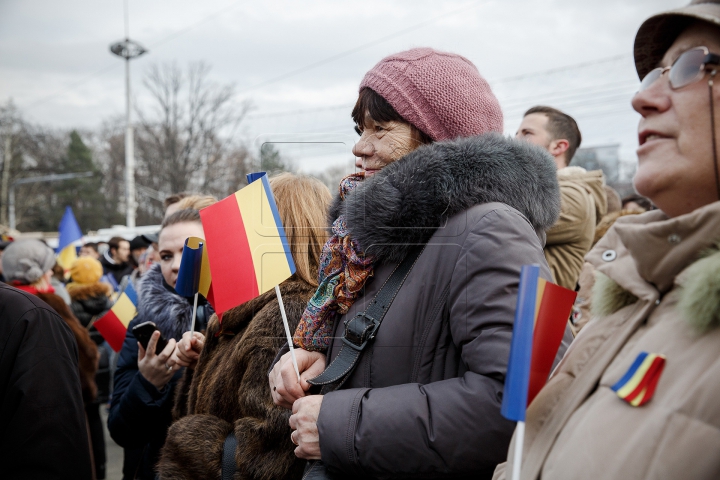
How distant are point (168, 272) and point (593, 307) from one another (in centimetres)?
239

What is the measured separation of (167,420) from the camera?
2.87 metres

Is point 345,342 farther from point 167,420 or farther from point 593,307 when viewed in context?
point 167,420

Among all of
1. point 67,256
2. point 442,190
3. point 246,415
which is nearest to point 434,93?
point 442,190

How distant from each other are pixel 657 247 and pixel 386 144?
36.8 inches

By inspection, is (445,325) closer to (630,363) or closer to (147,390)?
(630,363)

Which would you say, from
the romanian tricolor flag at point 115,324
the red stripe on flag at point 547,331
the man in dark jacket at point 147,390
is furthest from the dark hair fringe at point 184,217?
the red stripe on flag at point 547,331

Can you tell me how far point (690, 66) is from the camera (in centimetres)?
103

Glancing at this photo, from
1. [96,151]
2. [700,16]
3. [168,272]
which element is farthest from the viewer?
[96,151]

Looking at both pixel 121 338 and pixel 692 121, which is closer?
pixel 692 121

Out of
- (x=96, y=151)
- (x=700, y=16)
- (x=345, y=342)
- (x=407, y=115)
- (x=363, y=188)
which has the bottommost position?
(x=96, y=151)

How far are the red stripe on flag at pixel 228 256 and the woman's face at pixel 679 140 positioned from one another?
1.18 metres

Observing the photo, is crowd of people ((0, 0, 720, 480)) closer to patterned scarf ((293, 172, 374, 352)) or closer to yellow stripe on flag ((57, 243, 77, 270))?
patterned scarf ((293, 172, 374, 352))

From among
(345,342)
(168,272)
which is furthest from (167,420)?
(345,342)

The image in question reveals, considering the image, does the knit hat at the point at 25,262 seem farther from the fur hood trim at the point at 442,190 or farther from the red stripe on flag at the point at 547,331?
the red stripe on flag at the point at 547,331
